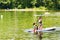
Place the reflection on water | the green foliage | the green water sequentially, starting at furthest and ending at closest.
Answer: the green foliage, the green water, the reflection on water


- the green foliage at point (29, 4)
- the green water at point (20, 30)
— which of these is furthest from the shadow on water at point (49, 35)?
the green foliage at point (29, 4)

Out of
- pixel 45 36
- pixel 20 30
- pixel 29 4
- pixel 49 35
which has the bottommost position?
pixel 29 4

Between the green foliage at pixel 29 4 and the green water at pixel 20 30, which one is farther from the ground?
the green water at pixel 20 30

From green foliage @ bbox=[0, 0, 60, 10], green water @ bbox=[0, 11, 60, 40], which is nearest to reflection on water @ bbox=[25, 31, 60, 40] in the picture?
green water @ bbox=[0, 11, 60, 40]

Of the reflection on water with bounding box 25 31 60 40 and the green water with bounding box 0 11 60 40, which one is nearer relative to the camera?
the reflection on water with bounding box 25 31 60 40

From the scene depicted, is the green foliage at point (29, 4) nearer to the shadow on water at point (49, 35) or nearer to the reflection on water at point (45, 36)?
the shadow on water at point (49, 35)

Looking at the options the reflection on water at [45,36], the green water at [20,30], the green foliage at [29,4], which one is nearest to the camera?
the reflection on water at [45,36]

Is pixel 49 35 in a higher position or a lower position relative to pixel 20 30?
higher

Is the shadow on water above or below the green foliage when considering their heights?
above

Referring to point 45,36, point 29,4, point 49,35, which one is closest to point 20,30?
point 49,35

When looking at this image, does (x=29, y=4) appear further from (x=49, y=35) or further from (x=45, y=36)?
(x=45, y=36)

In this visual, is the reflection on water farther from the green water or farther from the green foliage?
the green foliage

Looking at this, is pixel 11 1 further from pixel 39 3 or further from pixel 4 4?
pixel 39 3

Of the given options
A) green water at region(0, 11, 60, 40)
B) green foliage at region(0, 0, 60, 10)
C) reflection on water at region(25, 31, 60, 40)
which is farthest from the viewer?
green foliage at region(0, 0, 60, 10)
